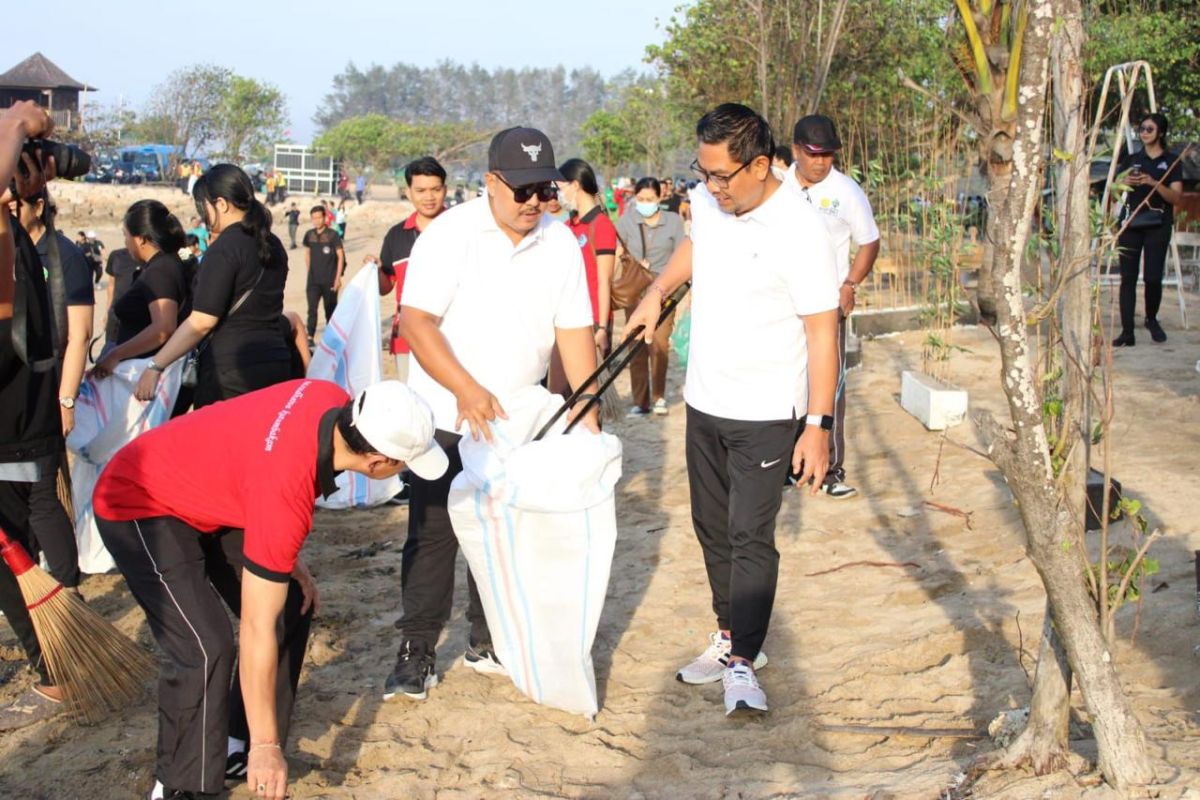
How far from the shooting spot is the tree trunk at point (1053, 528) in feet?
8.94

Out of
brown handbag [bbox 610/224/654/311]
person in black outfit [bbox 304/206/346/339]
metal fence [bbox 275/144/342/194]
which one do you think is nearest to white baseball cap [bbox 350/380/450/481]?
brown handbag [bbox 610/224/654/311]

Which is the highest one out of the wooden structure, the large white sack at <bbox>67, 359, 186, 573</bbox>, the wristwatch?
the wooden structure

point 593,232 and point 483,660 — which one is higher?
point 593,232

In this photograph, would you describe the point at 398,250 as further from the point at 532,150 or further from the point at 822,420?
the point at 822,420

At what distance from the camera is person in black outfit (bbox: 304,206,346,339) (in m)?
12.7

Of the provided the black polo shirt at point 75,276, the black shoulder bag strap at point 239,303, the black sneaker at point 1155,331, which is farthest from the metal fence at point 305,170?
the black polo shirt at point 75,276

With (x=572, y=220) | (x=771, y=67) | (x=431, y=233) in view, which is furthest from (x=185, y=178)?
(x=431, y=233)

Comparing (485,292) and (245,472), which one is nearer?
(245,472)

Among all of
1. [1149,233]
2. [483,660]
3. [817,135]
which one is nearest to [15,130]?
[483,660]

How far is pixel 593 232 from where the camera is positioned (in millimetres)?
7086

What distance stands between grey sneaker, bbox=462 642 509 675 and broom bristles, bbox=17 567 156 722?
43.2 inches

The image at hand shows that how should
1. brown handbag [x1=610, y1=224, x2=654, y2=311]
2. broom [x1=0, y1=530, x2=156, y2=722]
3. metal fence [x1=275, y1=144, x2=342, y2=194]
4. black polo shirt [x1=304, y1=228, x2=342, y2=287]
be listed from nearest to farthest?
broom [x1=0, y1=530, x2=156, y2=722] → brown handbag [x1=610, y1=224, x2=654, y2=311] → black polo shirt [x1=304, y1=228, x2=342, y2=287] → metal fence [x1=275, y1=144, x2=342, y2=194]

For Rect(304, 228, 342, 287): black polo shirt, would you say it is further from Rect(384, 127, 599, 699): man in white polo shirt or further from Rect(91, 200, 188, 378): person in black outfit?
Rect(384, 127, 599, 699): man in white polo shirt

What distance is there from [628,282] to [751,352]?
14.1ft
